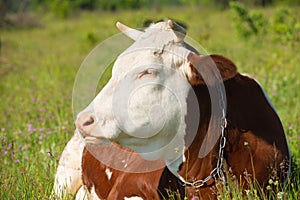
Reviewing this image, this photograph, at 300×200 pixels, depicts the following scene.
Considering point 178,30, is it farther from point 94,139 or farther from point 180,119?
point 94,139

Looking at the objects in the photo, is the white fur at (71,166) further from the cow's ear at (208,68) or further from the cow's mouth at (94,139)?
the cow's ear at (208,68)

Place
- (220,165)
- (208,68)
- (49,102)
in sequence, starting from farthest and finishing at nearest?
(49,102)
(220,165)
(208,68)

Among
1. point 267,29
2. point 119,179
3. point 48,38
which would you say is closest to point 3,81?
point 267,29

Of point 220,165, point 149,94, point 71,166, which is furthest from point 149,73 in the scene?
point 71,166

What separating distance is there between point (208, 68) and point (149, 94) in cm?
37

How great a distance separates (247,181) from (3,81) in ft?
25.5

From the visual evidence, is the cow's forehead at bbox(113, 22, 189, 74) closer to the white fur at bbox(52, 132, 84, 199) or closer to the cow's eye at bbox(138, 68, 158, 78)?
the cow's eye at bbox(138, 68, 158, 78)

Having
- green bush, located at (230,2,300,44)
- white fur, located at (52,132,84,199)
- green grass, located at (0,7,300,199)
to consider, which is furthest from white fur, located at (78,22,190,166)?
green bush, located at (230,2,300,44)

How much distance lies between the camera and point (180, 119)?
3.13 metres

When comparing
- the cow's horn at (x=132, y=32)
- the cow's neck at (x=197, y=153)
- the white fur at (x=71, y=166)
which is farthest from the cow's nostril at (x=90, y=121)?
the white fur at (x=71, y=166)

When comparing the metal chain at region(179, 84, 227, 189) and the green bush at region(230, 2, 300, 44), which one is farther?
the green bush at region(230, 2, 300, 44)

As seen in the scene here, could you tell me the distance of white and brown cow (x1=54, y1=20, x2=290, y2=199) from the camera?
3.04 meters

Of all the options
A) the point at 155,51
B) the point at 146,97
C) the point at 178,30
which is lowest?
the point at 146,97

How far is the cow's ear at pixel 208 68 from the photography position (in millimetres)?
3014
